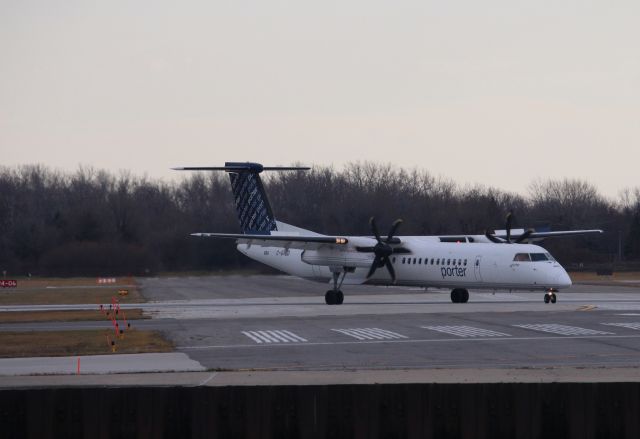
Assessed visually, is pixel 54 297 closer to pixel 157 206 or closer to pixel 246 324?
pixel 246 324

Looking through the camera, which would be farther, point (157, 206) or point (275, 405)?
point (157, 206)

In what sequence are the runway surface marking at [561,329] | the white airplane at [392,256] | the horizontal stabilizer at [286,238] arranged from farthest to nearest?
the horizontal stabilizer at [286,238] → the white airplane at [392,256] → the runway surface marking at [561,329]

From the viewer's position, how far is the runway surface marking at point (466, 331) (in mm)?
27875

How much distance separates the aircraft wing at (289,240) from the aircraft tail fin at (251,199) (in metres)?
3.07

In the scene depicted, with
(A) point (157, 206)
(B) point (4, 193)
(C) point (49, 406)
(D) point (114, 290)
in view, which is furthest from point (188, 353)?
(B) point (4, 193)

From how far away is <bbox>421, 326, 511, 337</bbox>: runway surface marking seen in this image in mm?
27875

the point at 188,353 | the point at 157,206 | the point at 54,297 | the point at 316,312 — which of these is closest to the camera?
the point at 188,353

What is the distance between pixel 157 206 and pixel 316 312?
62.0 metres

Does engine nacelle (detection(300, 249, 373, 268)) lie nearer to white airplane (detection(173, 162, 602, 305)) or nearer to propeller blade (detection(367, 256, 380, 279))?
white airplane (detection(173, 162, 602, 305))

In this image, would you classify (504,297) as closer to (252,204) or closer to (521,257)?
(521,257)

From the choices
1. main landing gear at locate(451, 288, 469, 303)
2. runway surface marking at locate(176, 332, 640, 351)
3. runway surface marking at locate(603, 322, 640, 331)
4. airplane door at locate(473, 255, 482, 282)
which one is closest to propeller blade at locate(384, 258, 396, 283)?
main landing gear at locate(451, 288, 469, 303)

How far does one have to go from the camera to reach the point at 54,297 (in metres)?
53.0

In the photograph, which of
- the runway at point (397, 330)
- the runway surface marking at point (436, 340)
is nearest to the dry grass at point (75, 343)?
the runway at point (397, 330)

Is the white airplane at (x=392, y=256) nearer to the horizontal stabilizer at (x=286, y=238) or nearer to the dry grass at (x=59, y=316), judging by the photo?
the horizontal stabilizer at (x=286, y=238)
